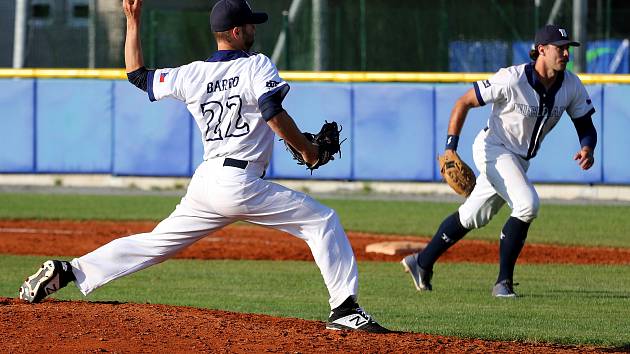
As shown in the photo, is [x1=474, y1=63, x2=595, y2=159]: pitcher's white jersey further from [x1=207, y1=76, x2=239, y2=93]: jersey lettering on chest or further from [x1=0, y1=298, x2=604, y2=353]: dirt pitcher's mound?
[x1=207, y1=76, x2=239, y2=93]: jersey lettering on chest

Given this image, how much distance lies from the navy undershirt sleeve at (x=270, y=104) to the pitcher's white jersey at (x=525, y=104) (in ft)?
9.00

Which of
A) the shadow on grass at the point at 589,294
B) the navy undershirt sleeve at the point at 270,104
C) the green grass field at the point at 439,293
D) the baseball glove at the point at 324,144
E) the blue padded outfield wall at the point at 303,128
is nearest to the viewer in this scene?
the navy undershirt sleeve at the point at 270,104

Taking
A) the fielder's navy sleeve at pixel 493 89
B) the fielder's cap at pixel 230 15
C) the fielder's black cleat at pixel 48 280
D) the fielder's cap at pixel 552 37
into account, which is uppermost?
the fielder's cap at pixel 552 37

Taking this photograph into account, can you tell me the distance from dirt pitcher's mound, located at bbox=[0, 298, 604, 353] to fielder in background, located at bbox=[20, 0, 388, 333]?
0.21 meters

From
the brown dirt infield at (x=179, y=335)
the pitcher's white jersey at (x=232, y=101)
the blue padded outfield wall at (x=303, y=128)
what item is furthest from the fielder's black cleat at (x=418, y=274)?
the blue padded outfield wall at (x=303, y=128)

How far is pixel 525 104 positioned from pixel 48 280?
353 centimetres

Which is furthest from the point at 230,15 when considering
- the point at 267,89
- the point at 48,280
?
the point at 48,280

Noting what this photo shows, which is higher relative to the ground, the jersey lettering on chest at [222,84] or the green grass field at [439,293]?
the jersey lettering on chest at [222,84]

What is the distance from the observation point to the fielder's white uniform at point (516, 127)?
819 cm

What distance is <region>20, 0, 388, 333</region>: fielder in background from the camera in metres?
5.89

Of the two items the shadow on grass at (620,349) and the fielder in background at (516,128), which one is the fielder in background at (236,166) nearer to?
the shadow on grass at (620,349)

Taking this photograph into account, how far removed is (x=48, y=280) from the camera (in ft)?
20.8

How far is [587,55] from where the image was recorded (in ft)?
61.2

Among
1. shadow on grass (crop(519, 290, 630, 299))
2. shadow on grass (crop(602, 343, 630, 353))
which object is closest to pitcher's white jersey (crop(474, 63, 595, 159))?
shadow on grass (crop(519, 290, 630, 299))
